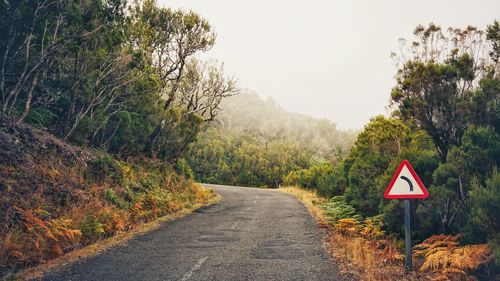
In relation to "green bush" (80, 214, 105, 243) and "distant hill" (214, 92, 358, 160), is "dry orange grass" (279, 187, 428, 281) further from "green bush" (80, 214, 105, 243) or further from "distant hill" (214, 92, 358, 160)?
"distant hill" (214, 92, 358, 160)

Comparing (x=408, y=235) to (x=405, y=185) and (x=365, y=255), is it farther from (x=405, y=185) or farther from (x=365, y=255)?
(x=365, y=255)

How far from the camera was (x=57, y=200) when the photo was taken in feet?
33.1

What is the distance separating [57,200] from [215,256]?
4689mm

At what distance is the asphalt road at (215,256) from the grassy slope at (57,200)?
850mm

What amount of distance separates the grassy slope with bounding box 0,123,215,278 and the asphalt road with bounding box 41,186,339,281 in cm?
85

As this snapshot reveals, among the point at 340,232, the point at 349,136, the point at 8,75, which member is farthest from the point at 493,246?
the point at 349,136

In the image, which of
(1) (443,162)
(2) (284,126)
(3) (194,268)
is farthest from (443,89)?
(2) (284,126)

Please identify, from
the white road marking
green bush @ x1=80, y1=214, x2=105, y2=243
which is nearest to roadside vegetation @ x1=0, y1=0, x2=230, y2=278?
green bush @ x1=80, y1=214, x2=105, y2=243

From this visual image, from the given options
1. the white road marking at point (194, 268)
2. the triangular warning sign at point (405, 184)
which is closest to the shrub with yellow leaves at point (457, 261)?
the triangular warning sign at point (405, 184)

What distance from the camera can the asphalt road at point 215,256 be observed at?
7.02m

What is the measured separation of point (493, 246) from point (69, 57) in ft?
46.6

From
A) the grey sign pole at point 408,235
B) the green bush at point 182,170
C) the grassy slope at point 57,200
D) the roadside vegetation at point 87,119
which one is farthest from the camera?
the green bush at point 182,170

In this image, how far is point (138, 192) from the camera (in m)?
15.8

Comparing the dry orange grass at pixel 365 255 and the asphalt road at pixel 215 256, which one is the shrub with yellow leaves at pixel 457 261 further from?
the asphalt road at pixel 215 256
